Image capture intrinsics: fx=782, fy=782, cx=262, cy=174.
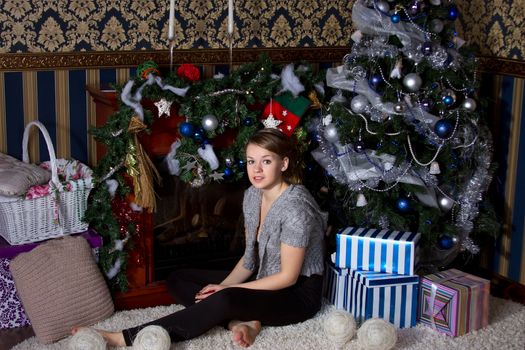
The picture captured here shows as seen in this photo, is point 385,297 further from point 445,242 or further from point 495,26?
point 495,26

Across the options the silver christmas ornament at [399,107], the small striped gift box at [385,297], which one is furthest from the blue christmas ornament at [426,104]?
the small striped gift box at [385,297]

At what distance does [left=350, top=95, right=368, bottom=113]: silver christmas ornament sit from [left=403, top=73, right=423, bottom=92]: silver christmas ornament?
0.21m

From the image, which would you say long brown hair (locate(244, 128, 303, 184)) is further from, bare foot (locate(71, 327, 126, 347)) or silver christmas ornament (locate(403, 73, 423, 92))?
bare foot (locate(71, 327, 126, 347))

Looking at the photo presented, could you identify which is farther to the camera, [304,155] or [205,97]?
[304,155]

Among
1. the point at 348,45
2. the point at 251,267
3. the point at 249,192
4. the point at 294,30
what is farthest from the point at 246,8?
the point at 251,267

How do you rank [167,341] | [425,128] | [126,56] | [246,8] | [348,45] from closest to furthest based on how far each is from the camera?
[167,341] < [425,128] < [126,56] < [246,8] < [348,45]

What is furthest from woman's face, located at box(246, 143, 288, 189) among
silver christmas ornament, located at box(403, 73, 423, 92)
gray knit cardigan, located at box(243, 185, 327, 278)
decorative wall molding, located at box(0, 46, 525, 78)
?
decorative wall molding, located at box(0, 46, 525, 78)

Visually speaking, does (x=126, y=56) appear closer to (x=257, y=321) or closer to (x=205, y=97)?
(x=205, y=97)

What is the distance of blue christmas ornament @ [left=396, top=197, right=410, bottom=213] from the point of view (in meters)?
3.91

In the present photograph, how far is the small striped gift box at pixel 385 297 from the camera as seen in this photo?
12.2 feet

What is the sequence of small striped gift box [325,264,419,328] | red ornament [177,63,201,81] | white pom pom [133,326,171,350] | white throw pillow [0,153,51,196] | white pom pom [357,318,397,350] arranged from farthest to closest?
1. red ornament [177,63,201,81]
2. small striped gift box [325,264,419,328]
3. white throw pillow [0,153,51,196]
4. white pom pom [357,318,397,350]
5. white pom pom [133,326,171,350]

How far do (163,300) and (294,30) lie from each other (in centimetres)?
174

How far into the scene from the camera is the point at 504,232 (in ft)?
14.1

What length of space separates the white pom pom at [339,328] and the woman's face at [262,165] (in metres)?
0.69
